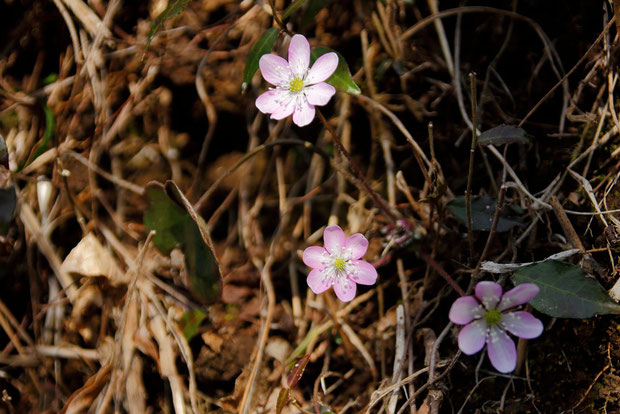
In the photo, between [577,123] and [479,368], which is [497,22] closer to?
[577,123]

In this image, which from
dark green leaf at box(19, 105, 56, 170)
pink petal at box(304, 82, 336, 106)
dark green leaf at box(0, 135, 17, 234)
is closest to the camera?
pink petal at box(304, 82, 336, 106)

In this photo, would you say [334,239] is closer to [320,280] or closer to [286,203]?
[320,280]

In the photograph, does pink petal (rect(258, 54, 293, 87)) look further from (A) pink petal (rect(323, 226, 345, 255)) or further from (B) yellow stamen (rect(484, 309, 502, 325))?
(B) yellow stamen (rect(484, 309, 502, 325))

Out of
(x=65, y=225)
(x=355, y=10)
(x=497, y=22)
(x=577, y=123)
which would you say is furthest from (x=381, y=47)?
(x=65, y=225)

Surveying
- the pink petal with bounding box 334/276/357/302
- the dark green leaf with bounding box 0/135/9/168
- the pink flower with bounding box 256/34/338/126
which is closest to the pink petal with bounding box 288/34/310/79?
the pink flower with bounding box 256/34/338/126

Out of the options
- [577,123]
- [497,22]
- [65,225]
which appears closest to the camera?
[577,123]
